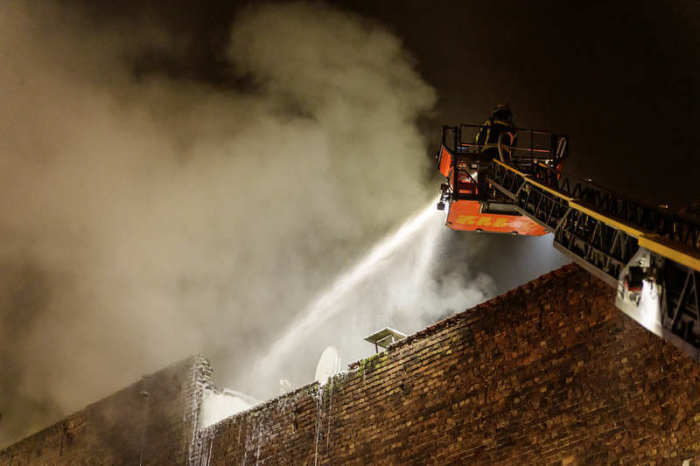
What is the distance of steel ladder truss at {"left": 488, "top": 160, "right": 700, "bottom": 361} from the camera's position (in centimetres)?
523

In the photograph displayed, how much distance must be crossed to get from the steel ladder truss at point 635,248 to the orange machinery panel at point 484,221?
2057 millimetres

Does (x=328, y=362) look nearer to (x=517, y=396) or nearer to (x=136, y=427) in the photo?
(x=136, y=427)

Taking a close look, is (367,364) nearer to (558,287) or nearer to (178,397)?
(558,287)

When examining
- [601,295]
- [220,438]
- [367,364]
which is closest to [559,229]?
[601,295]

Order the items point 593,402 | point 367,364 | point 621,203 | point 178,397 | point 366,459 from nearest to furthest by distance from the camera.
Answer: point 621,203
point 593,402
point 366,459
point 367,364
point 178,397

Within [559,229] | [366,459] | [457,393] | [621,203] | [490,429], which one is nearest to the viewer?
[621,203]

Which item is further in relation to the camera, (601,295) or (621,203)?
(601,295)

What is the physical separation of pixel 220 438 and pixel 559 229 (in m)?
9.69

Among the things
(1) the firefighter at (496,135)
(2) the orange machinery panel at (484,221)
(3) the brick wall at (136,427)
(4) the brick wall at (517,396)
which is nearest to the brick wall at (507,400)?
(4) the brick wall at (517,396)

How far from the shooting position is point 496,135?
11.2 metres

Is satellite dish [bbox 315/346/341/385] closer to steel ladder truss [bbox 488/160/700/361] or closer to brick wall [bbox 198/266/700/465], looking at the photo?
brick wall [bbox 198/266/700/465]

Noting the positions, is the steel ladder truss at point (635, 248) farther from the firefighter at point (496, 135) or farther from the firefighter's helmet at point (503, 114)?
the firefighter's helmet at point (503, 114)

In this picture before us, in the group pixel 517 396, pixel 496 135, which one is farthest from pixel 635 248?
pixel 496 135

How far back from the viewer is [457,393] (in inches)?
423
